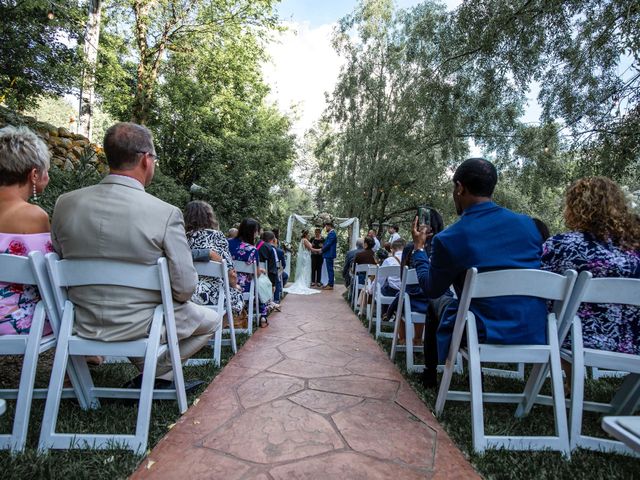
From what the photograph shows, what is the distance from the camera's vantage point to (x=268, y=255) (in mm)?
6324

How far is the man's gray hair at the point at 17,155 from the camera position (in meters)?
2.10

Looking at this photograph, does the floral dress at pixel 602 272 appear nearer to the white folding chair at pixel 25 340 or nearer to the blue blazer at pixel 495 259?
the blue blazer at pixel 495 259

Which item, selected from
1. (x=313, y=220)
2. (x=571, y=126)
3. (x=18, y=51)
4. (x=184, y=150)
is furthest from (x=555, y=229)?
(x=18, y=51)

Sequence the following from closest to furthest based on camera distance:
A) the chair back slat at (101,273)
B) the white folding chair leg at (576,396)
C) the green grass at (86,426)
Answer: the green grass at (86,426) → the chair back slat at (101,273) → the white folding chair leg at (576,396)

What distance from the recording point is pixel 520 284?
6.58ft

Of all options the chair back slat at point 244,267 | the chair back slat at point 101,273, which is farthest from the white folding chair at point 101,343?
the chair back slat at point 244,267

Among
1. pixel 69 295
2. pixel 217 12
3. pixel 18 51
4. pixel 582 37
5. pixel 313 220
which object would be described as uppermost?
pixel 217 12

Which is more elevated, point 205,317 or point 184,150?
point 184,150

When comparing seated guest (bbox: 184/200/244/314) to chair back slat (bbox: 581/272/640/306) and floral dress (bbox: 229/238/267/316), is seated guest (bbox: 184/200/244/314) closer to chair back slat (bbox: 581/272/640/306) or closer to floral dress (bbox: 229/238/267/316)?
floral dress (bbox: 229/238/267/316)

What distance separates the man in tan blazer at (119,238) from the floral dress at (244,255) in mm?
2526

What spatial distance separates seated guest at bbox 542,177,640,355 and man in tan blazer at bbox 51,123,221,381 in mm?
2324

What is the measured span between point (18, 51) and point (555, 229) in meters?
22.6

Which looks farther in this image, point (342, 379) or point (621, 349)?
point (342, 379)

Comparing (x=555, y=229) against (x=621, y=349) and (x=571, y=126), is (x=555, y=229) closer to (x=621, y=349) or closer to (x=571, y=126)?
(x=571, y=126)
